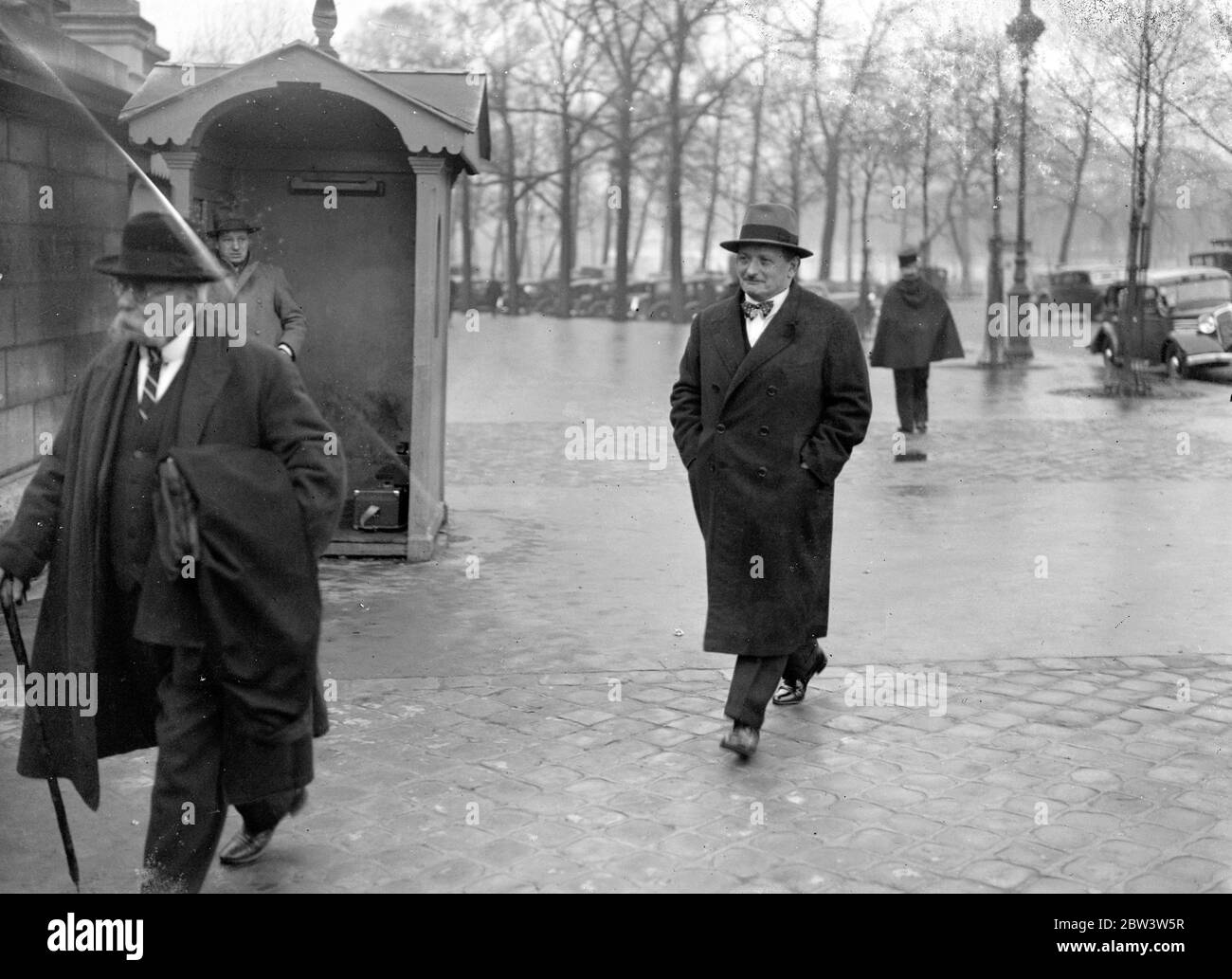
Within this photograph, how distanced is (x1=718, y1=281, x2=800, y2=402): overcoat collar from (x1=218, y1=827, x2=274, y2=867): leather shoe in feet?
7.28

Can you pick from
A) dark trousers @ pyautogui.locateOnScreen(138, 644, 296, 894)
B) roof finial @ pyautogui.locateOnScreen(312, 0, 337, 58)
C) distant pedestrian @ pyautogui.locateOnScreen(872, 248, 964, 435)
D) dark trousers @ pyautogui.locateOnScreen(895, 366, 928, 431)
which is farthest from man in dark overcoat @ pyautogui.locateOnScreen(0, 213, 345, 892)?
dark trousers @ pyautogui.locateOnScreen(895, 366, 928, 431)

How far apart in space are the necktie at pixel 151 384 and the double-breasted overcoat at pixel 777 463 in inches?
87.1

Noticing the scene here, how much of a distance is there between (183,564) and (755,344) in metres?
2.45

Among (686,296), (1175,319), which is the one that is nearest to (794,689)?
(1175,319)

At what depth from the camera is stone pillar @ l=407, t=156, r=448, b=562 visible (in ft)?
29.9

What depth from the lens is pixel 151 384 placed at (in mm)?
4090

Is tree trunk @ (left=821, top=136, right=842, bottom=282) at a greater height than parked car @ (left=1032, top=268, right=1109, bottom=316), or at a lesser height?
greater

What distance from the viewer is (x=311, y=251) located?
33.3 feet

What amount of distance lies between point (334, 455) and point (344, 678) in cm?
265

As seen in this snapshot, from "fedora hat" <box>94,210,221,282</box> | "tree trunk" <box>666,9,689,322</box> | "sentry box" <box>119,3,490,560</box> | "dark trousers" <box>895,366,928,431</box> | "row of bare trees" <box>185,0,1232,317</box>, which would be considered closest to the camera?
"fedora hat" <box>94,210,221,282</box>

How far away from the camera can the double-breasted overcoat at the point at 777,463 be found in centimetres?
567

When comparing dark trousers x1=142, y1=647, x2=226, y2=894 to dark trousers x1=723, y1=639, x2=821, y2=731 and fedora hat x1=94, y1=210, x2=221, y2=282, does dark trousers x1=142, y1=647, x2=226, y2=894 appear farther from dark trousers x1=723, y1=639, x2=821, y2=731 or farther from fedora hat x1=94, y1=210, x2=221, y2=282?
dark trousers x1=723, y1=639, x2=821, y2=731
